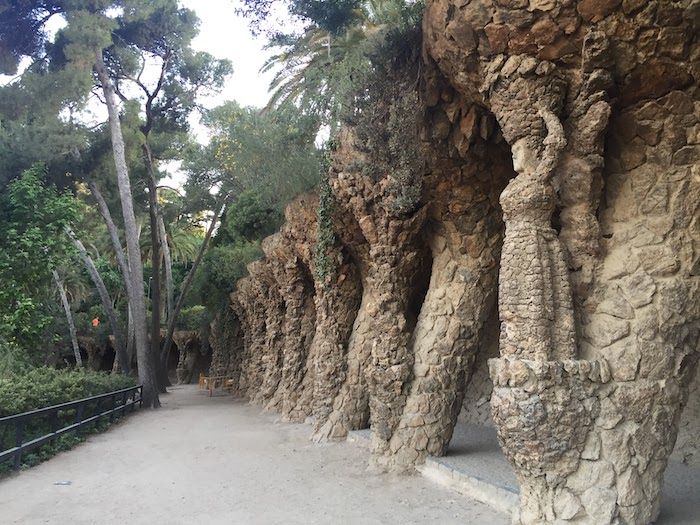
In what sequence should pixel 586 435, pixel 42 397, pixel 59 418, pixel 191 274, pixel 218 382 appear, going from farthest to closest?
1. pixel 218 382
2. pixel 191 274
3. pixel 59 418
4. pixel 42 397
5. pixel 586 435

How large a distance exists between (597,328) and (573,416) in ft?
2.95

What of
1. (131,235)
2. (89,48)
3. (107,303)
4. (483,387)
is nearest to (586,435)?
(483,387)

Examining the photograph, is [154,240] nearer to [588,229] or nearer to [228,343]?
[228,343]

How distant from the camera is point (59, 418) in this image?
10.9 metres

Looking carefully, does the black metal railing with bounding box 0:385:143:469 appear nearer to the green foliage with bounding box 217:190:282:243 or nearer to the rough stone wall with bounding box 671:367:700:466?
the green foliage with bounding box 217:190:282:243

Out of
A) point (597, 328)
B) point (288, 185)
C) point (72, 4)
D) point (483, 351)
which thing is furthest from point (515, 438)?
point (72, 4)

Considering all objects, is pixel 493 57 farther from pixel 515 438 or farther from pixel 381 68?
pixel 515 438

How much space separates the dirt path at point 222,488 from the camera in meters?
6.34

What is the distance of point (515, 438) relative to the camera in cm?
525

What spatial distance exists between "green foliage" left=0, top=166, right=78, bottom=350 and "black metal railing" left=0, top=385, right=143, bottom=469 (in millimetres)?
2198

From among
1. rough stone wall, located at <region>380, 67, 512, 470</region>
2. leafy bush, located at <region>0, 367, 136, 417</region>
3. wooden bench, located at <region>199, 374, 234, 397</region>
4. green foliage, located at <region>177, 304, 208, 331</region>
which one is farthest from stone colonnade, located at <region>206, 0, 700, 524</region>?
green foliage, located at <region>177, 304, 208, 331</region>

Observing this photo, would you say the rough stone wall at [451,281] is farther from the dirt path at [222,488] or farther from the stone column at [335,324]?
the stone column at [335,324]

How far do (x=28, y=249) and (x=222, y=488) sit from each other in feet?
26.6

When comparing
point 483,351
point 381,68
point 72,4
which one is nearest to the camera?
point 381,68
